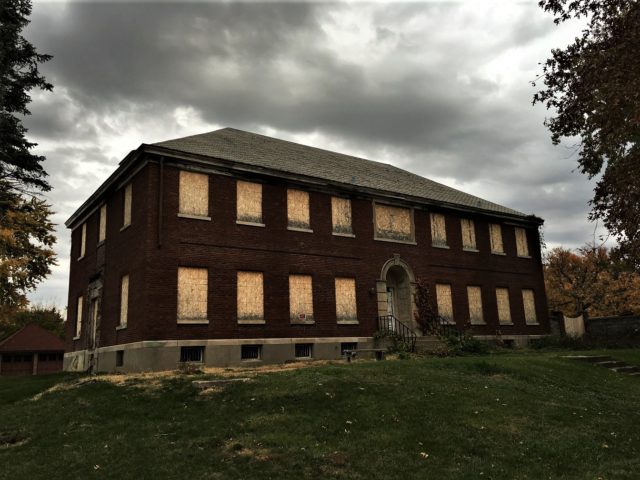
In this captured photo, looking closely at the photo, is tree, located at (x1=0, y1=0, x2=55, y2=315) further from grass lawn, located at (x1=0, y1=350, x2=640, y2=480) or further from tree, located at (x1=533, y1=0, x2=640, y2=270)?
tree, located at (x1=533, y1=0, x2=640, y2=270)

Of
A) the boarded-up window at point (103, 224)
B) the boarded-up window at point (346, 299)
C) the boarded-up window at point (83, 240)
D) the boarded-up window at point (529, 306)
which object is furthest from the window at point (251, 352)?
the boarded-up window at point (529, 306)

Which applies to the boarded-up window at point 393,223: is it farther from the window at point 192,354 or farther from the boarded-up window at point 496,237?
Result: the window at point 192,354

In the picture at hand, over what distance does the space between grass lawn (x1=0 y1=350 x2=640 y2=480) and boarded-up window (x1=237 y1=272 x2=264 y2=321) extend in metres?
5.21

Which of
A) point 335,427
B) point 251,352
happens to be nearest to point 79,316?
point 251,352

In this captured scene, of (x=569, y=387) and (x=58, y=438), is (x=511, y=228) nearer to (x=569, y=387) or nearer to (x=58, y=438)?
(x=569, y=387)

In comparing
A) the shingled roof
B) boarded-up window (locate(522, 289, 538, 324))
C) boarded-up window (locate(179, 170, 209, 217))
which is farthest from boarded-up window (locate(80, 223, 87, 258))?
boarded-up window (locate(522, 289, 538, 324))

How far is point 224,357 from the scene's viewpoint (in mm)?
19484

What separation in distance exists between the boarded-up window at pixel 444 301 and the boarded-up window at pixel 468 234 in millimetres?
2907

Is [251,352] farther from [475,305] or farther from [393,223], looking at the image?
[475,305]

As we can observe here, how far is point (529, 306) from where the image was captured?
31109mm

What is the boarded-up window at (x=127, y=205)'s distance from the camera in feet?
70.3

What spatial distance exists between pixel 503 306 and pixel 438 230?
5914 millimetres

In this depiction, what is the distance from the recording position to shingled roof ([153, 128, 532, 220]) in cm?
2222

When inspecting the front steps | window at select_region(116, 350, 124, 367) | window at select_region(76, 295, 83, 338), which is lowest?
the front steps
